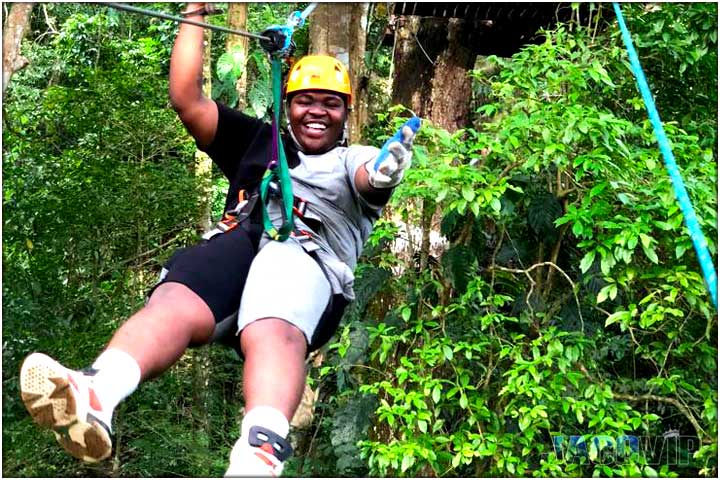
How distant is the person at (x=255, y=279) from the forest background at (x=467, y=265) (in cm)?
103

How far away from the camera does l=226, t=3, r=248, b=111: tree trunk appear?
22.0 ft

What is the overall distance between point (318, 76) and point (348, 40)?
7.92 ft

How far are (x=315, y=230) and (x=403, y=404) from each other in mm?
1586

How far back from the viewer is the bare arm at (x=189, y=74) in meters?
2.63

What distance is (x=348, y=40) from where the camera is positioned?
5.21 meters

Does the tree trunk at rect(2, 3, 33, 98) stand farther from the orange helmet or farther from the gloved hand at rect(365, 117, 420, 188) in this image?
the gloved hand at rect(365, 117, 420, 188)

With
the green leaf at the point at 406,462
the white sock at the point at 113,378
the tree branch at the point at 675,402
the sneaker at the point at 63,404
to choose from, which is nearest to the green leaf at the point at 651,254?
the tree branch at the point at 675,402

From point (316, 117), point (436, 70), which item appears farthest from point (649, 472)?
point (436, 70)

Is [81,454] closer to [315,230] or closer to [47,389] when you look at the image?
[47,389]

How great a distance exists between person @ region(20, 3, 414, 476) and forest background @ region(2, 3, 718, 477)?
103 cm

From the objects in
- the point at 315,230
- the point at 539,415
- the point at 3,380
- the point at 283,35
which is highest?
the point at 283,35

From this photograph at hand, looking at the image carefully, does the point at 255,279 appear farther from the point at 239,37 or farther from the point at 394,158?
the point at 239,37

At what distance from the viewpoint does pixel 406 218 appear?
4434mm

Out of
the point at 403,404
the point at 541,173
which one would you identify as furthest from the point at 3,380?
the point at 541,173
